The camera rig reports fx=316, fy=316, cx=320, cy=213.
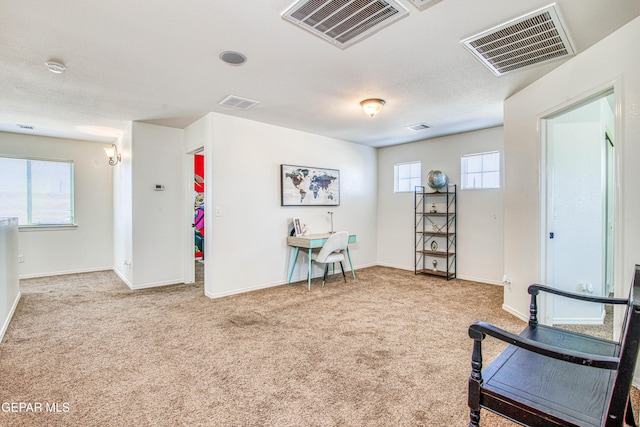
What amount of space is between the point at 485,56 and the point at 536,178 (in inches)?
51.0

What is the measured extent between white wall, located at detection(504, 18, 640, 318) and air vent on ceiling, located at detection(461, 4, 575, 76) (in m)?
0.27

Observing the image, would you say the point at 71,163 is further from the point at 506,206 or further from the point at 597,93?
the point at 597,93

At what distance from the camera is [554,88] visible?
2.79 metres

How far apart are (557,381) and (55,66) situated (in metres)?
4.02

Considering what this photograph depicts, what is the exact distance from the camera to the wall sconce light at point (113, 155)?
204 inches

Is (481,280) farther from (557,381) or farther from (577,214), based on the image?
(557,381)

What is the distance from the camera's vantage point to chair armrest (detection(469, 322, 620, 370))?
105 cm

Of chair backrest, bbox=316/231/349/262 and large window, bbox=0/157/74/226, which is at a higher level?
large window, bbox=0/157/74/226

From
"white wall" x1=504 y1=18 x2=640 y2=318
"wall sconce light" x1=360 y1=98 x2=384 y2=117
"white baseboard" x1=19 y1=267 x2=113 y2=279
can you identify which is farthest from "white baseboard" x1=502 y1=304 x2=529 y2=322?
"white baseboard" x1=19 y1=267 x2=113 y2=279

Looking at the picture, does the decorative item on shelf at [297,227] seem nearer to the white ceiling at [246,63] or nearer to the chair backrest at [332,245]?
the chair backrest at [332,245]

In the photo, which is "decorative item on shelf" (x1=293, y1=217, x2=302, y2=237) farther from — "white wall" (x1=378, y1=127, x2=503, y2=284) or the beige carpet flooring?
"white wall" (x1=378, y1=127, x2=503, y2=284)

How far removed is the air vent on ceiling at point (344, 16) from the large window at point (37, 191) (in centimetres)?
562

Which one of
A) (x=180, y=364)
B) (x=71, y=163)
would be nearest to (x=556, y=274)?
(x=180, y=364)

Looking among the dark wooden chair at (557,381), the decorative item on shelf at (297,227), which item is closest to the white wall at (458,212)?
the decorative item on shelf at (297,227)
